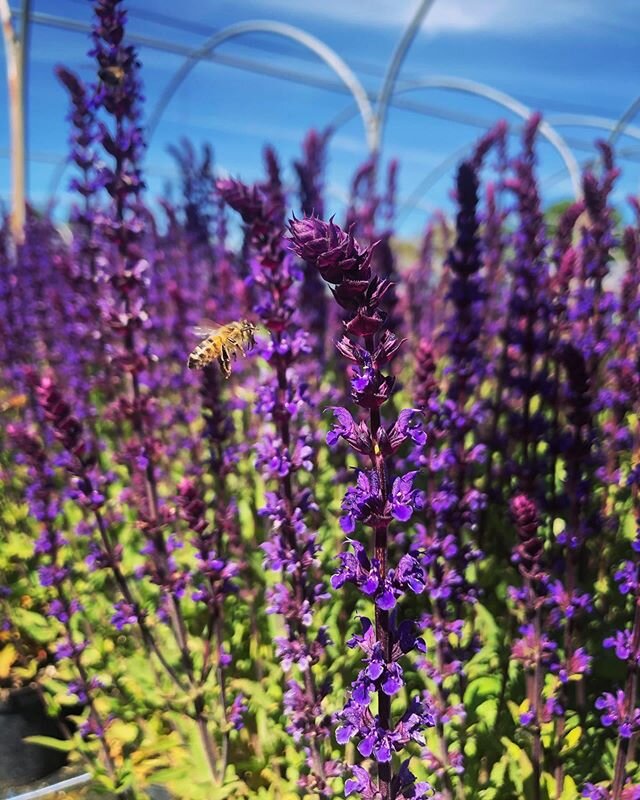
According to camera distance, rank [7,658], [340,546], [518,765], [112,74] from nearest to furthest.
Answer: [518,765], [112,74], [7,658], [340,546]

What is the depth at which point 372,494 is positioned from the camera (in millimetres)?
1469

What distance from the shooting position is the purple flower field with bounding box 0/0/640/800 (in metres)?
1.71

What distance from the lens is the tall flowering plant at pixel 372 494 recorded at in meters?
1.28

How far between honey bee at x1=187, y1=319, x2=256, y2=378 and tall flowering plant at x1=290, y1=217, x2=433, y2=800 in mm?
751

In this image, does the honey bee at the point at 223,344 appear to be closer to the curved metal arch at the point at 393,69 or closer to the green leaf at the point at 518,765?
the green leaf at the point at 518,765

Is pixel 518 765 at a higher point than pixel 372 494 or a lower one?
lower

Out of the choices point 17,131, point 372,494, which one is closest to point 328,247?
point 372,494

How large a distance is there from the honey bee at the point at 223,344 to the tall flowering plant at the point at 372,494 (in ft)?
2.46

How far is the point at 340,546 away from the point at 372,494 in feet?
8.82

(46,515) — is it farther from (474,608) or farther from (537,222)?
(537,222)

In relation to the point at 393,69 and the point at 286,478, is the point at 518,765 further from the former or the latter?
the point at 393,69

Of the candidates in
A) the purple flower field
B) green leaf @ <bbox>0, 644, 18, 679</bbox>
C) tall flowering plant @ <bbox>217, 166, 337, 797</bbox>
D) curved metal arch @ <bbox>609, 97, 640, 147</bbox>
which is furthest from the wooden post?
curved metal arch @ <bbox>609, 97, 640, 147</bbox>

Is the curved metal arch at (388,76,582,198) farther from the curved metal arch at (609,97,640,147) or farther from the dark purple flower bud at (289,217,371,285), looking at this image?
the dark purple flower bud at (289,217,371,285)

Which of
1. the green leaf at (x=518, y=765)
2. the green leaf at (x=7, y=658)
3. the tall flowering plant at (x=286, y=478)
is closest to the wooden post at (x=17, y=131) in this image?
the green leaf at (x=7, y=658)
